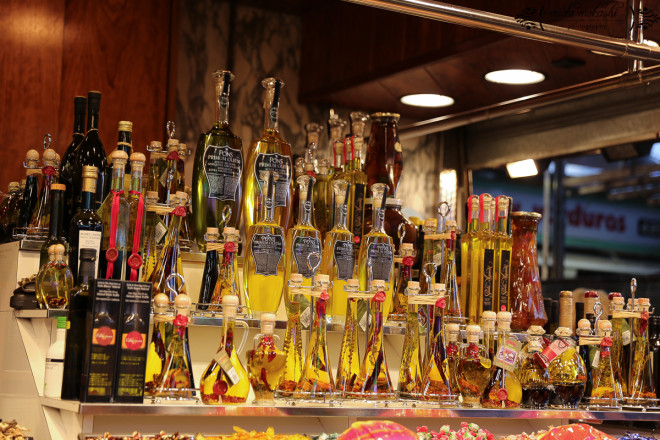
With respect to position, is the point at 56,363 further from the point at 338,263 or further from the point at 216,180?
the point at 338,263

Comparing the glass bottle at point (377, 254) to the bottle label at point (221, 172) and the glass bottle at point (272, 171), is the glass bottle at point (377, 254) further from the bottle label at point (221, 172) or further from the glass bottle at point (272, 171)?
the bottle label at point (221, 172)

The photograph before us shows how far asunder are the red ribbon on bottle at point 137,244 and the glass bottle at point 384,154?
82cm

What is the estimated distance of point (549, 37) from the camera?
2.46 metres

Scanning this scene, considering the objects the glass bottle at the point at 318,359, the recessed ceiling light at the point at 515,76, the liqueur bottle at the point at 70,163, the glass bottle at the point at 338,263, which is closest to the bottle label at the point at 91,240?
the liqueur bottle at the point at 70,163

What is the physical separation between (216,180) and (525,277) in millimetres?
922

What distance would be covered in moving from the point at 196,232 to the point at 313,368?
49 cm

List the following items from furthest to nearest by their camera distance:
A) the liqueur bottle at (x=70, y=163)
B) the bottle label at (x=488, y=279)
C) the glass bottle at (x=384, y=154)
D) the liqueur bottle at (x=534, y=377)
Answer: the glass bottle at (x=384, y=154)
the bottle label at (x=488, y=279)
the liqueur bottle at (x=534, y=377)
the liqueur bottle at (x=70, y=163)

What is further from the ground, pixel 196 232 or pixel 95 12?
pixel 95 12

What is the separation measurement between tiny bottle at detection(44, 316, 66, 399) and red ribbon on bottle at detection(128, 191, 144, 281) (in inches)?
7.1

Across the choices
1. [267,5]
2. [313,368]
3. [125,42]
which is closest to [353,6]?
[267,5]

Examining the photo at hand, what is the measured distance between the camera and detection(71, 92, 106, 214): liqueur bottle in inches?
86.4

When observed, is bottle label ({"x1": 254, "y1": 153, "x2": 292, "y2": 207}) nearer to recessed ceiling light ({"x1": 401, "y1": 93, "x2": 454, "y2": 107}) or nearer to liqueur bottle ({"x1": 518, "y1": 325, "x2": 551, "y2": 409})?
liqueur bottle ({"x1": 518, "y1": 325, "x2": 551, "y2": 409})

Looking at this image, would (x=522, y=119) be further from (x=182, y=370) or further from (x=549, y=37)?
(x=182, y=370)

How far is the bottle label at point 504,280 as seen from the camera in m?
2.53
